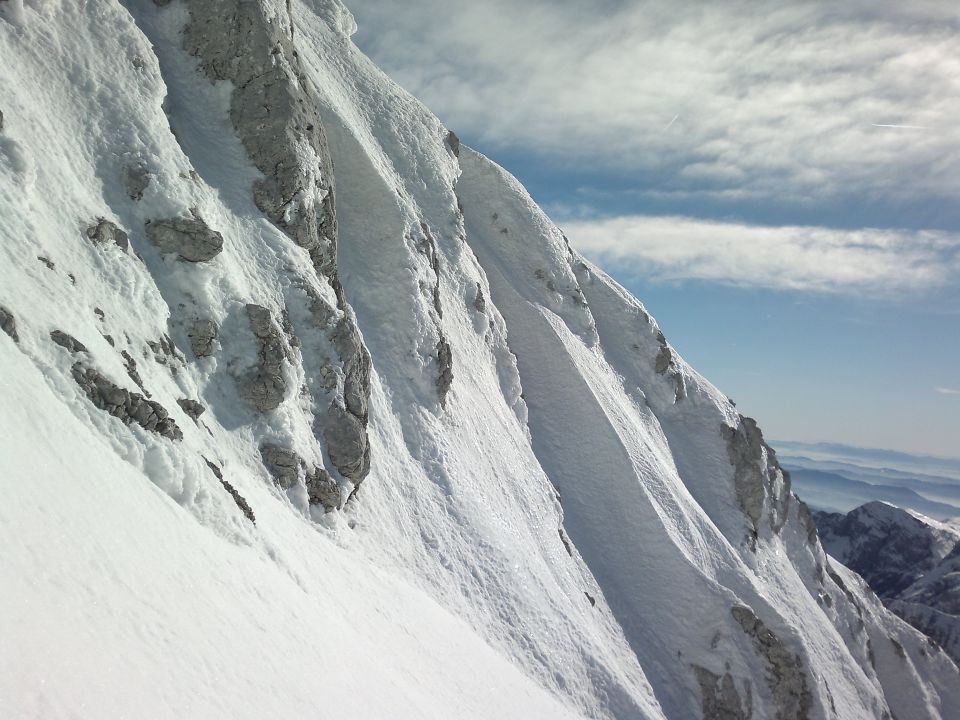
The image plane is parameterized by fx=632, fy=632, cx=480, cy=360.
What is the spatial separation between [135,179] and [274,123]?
23.5ft

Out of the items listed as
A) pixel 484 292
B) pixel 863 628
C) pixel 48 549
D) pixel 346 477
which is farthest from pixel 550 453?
A: pixel 863 628

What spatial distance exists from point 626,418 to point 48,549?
36.9 m

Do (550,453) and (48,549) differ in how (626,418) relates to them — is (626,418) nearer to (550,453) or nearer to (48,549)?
(550,453)

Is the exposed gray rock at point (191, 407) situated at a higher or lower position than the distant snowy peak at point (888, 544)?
lower

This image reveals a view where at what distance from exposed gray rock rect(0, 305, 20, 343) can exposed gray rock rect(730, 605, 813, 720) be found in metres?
35.1

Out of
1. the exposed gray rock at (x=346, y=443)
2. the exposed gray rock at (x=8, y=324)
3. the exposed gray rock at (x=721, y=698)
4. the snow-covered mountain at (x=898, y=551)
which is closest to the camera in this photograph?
the exposed gray rock at (x=8, y=324)

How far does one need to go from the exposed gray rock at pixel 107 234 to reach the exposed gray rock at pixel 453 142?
3049cm

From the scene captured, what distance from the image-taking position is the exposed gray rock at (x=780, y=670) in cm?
3391

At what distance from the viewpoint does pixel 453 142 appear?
153ft

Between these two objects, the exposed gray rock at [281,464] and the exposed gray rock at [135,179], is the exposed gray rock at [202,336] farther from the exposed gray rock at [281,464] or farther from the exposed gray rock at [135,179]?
the exposed gray rock at [135,179]

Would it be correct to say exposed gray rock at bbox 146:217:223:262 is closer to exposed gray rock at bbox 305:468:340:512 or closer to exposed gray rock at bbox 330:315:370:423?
exposed gray rock at bbox 330:315:370:423

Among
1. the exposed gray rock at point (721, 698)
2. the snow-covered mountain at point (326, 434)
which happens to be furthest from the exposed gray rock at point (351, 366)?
the exposed gray rock at point (721, 698)

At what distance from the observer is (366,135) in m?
37.4

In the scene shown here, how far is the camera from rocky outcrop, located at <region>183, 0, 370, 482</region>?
24891 mm
